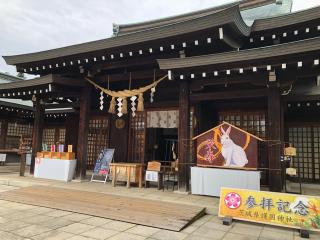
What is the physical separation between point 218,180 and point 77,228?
3.94 metres

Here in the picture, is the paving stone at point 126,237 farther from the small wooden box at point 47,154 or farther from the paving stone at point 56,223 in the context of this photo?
the small wooden box at point 47,154

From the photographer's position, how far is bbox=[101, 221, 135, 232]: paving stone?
4809 millimetres

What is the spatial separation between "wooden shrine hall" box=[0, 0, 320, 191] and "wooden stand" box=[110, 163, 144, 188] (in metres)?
1.59

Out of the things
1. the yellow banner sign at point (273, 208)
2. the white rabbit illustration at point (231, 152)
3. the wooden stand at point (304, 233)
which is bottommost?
the wooden stand at point (304, 233)

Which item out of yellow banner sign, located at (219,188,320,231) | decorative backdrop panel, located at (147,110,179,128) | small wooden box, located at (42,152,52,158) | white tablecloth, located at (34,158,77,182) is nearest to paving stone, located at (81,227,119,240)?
yellow banner sign, located at (219,188,320,231)

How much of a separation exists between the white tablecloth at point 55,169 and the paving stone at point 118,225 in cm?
514

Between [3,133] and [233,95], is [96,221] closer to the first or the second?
[233,95]

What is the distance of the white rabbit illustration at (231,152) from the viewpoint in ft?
22.7

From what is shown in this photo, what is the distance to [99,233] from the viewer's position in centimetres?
450

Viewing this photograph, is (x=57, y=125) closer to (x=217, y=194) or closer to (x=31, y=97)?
(x=31, y=97)

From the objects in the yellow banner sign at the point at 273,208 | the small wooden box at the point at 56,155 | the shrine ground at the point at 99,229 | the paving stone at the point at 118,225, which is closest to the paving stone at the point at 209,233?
the shrine ground at the point at 99,229

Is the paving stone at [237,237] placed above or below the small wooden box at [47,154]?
below

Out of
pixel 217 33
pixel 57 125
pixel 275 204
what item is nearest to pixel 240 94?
pixel 217 33

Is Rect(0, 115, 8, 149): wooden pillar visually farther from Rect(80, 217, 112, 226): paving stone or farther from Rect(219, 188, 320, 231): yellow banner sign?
Rect(219, 188, 320, 231): yellow banner sign
